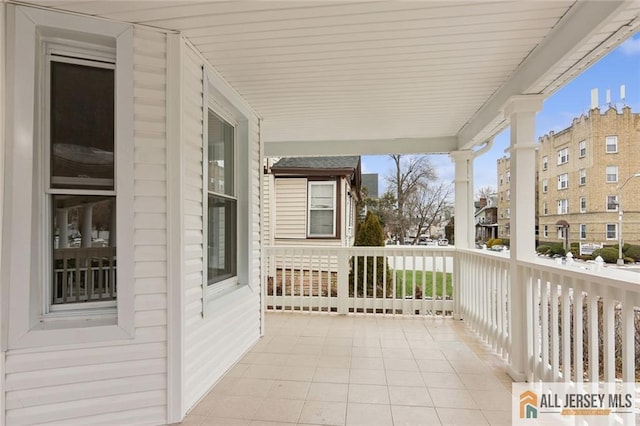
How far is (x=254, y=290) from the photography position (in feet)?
12.6

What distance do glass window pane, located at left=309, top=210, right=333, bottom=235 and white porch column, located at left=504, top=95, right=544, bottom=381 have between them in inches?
212

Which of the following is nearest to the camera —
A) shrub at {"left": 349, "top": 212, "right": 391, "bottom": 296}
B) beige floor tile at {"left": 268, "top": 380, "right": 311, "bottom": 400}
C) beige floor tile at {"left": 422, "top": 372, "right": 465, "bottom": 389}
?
beige floor tile at {"left": 268, "top": 380, "right": 311, "bottom": 400}

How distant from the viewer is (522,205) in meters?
2.92

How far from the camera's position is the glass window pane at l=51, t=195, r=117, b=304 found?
2164mm

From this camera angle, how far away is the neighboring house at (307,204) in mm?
8023

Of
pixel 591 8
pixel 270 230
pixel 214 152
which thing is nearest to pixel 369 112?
pixel 214 152

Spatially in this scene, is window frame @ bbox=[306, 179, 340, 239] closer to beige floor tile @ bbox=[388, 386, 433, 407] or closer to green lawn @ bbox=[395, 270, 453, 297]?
green lawn @ bbox=[395, 270, 453, 297]

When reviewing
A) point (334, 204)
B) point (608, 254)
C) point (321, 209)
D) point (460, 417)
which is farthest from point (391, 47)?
point (321, 209)

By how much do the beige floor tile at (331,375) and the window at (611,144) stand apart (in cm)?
245

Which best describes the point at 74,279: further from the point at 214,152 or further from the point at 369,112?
the point at 369,112

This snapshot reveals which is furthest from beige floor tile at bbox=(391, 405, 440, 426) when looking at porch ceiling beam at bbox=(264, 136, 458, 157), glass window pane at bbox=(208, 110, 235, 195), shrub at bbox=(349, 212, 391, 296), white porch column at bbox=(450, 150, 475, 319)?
porch ceiling beam at bbox=(264, 136, 458, 157)

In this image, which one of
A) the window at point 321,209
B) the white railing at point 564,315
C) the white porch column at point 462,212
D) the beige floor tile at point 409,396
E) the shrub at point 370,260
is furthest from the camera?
the window at point 321,209

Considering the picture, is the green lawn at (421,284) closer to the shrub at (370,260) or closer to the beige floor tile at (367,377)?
the shrub at (370,260)

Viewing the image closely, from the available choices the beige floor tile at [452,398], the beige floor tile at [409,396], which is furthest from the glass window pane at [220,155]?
the beige floor tile at [452,398]
